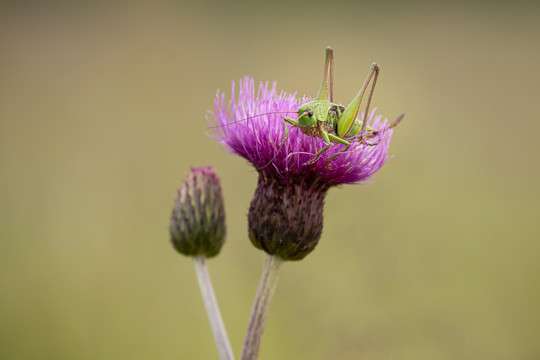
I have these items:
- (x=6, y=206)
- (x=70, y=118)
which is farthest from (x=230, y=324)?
(x=70, y=118)

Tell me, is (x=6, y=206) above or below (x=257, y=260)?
above

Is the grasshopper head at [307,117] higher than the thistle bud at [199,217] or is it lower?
higher

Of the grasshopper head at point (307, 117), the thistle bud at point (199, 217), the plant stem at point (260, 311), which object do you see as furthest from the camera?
the thistle bud at point (199, 217)

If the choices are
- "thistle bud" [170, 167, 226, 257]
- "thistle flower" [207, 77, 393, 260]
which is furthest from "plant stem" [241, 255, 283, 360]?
"thistle bud" [170, 167, 226, 257]

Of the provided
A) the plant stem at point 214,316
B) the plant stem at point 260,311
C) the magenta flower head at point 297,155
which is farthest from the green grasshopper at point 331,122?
the plant stem at point 214,316

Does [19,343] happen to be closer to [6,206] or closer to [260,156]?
[6,206]

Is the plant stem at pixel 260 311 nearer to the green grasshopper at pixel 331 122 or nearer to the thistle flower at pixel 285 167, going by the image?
the thistle flower at pixel 285 167
